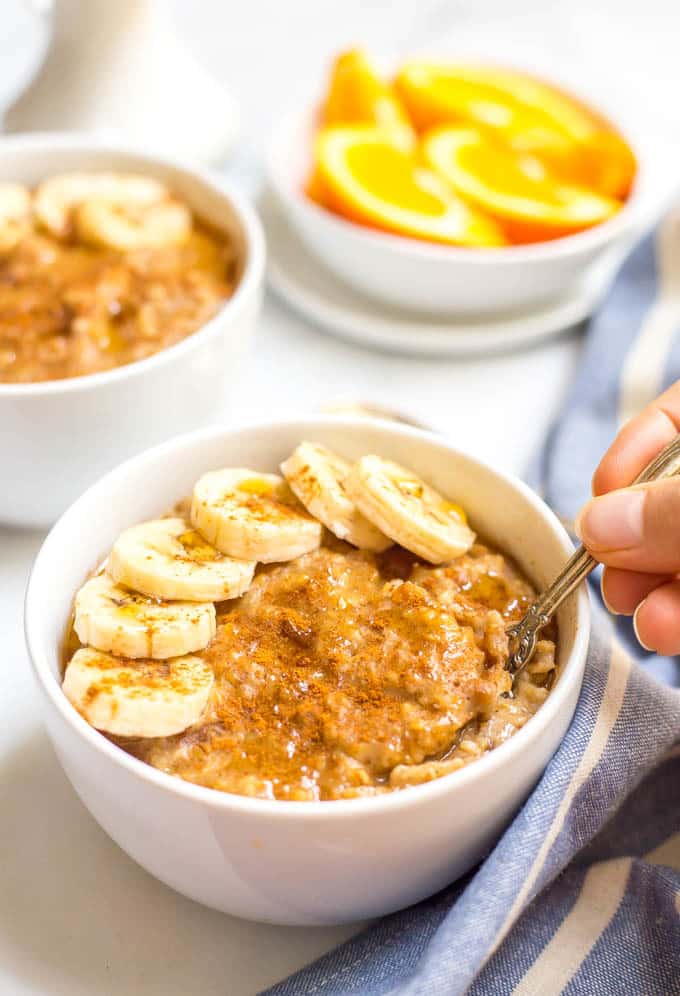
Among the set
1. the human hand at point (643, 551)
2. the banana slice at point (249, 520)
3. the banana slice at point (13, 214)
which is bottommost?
the banana slice at point (13, 214)

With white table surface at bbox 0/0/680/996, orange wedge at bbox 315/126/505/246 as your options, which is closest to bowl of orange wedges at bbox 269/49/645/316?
orange wedge at bbox 315/126/505/246

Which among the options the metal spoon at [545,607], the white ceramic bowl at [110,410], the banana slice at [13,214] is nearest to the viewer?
the metal spoon at [545,607]

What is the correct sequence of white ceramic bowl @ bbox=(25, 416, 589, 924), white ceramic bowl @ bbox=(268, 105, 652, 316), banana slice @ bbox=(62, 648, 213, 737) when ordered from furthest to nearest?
white ceramic bowl @ bbox=(268, 105, 652, 316), banana slice @ bbox=(62, 648, 213, 737), white ceramic bowl @ bbox=(25, 416, 589, 924)

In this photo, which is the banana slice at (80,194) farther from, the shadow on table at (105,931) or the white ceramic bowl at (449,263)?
the shadow on table at (105,931)

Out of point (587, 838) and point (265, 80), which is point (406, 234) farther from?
point (587, 838)

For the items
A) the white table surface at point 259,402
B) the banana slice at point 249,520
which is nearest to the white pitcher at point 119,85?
the white table surface at point 259,402

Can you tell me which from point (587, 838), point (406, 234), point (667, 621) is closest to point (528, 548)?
point (667, 621)

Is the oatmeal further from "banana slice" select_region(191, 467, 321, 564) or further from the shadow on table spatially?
the shadow on table
